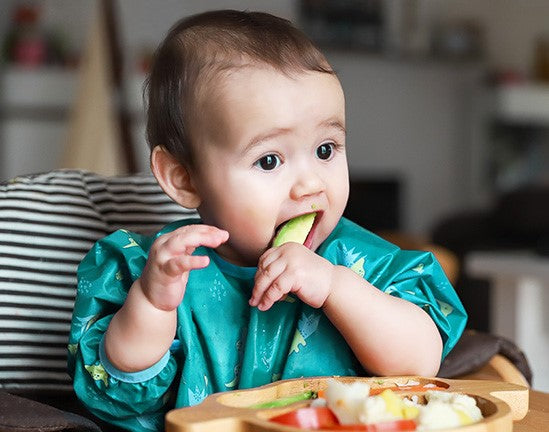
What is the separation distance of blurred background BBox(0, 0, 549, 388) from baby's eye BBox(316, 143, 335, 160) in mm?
3088

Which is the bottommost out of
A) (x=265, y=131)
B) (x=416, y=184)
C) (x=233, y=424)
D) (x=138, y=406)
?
(x=416, y=184)

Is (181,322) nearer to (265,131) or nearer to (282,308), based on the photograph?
(282,308)

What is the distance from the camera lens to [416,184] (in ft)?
18.5

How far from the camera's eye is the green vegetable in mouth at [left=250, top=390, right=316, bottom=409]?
737mm

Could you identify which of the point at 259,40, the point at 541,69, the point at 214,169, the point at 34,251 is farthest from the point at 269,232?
the point at 541,69

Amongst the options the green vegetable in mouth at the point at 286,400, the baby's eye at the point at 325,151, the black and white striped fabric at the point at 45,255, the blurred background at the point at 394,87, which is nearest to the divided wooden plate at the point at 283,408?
the green vegetable in mouth at the point at 286,400

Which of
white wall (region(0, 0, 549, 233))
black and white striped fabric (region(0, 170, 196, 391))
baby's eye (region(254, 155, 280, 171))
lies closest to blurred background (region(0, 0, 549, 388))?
white wall (region(0, 0, 549, 233))

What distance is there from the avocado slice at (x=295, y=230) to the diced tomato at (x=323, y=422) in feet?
0.73

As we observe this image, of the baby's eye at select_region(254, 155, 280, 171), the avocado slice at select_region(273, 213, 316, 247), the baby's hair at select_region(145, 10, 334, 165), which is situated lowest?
the avocado slice at select_region(273, 213, 316, 247)

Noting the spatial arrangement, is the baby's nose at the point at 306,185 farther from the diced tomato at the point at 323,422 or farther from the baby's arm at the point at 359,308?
the diced tomato at the point at 323,422

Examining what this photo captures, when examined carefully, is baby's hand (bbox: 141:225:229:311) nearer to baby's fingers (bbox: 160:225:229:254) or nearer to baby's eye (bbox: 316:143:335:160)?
baby's fingers (bbox: 160:225:229:254)

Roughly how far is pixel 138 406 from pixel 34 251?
0.99ft

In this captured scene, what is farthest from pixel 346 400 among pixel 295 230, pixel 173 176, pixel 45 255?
pixel 45 255

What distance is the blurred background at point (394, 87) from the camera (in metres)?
4.42
